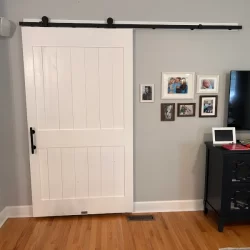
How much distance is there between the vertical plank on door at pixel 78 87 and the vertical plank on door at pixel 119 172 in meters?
0.48

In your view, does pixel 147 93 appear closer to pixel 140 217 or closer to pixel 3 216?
pixel 140 217

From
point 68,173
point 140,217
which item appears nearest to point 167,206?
point 140,217

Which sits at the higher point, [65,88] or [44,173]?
[65,88]

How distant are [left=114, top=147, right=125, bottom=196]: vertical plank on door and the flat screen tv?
1.26 m

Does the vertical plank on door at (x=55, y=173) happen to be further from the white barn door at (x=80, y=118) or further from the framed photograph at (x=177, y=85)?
the framed photograph at (x=177, y=85)

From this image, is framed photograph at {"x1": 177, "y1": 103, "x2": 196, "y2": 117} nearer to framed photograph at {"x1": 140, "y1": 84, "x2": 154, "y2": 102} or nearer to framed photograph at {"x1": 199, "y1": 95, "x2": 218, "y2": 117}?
framed photograph at {"x1": 199, "y1": 95, "x2": 218, "y2": 117}

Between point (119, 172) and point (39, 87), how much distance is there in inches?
49.5

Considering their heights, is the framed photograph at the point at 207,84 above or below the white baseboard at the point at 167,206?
above

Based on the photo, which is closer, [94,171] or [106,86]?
[106,86]

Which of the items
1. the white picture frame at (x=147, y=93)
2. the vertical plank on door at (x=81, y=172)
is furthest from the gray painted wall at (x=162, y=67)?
the vertical plank on door at (x=81, y=172)

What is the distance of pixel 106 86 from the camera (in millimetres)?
2566

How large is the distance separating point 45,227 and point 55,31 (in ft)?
6.69

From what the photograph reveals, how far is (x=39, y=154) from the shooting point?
2.61 m

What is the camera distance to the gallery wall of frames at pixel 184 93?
2.65 m
